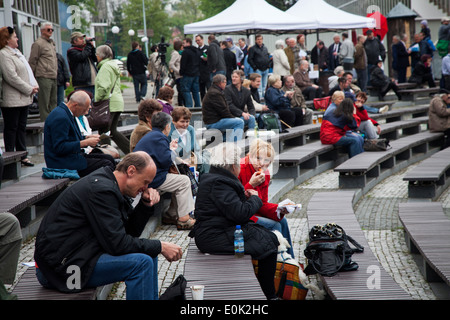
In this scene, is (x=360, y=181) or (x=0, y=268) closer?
(x=0, y=268)

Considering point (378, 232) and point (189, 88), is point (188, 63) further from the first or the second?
point (378, 232)

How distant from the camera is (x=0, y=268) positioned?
16.4ft

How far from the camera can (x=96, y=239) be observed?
448 centimetres

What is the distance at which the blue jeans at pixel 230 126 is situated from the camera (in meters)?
12.0

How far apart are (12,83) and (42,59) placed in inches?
88.2

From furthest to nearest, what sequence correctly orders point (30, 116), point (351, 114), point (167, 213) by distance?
point (30, 116) < point (351, 114) < point (167, 213)

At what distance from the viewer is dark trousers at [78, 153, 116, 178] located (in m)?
7.99

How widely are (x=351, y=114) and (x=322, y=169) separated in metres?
1.19

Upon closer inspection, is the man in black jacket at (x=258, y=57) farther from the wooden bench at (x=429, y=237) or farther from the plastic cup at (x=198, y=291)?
the plastic cup at (x=198, y=291)

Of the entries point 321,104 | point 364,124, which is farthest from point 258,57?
point 364,124

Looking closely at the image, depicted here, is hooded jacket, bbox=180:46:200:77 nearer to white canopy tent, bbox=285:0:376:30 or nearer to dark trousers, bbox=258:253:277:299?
white canopy tent, bbox=285:0:376:30
